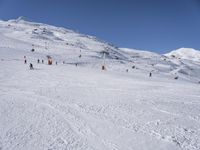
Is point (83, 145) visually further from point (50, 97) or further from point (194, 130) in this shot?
point (50, 97)

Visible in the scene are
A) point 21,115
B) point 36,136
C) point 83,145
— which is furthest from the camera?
point 21,115

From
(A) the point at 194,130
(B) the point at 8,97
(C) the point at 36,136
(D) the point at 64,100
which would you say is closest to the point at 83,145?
(C) the point at 36,136

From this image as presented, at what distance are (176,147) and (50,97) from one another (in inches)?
330

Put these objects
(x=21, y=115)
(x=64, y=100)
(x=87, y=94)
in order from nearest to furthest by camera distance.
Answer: (x=21, y=115), (x=64, y=100), (x=87, y=94)

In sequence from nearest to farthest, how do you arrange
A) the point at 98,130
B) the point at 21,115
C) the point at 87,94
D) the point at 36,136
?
the point at 36,136, the point at 98,130, the point at 21,115, the point at 87,94

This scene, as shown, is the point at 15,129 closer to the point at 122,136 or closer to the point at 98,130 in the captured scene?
the point at 98,130

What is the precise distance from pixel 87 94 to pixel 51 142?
7806 mm

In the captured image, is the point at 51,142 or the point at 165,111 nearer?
the point at 51,142

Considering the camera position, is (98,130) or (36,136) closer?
(36,136)

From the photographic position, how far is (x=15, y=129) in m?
8.84

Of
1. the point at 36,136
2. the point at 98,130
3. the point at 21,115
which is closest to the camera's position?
the point at 36,136

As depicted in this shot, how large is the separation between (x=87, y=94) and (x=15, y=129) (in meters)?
7.23

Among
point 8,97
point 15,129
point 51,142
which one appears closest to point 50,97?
point 8,97

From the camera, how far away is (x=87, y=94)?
15.6 meters
